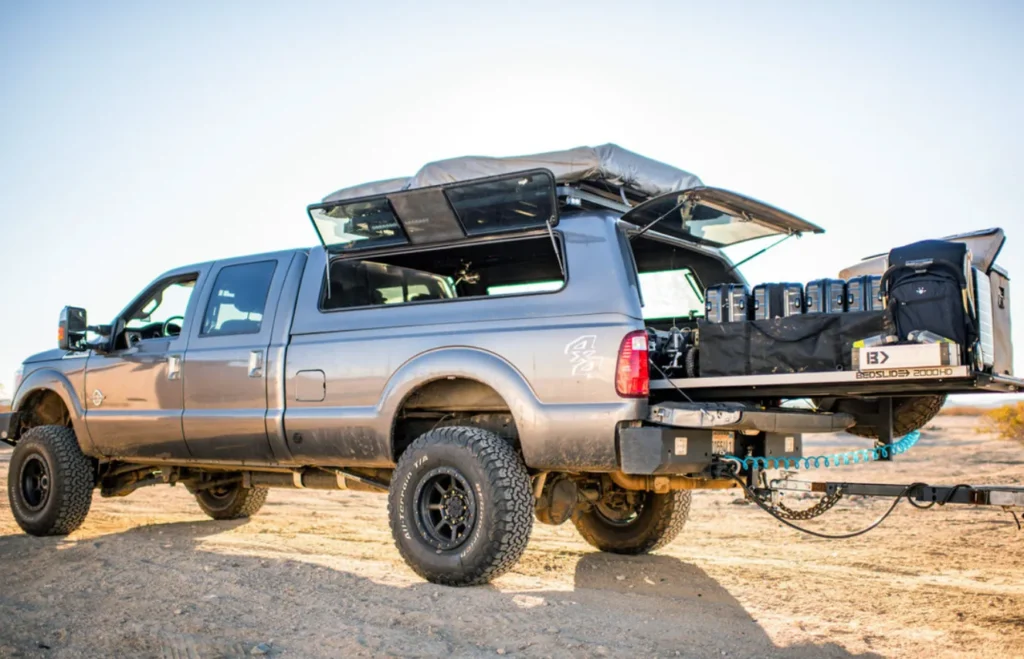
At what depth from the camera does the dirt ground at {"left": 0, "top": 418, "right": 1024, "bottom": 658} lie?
4535mm

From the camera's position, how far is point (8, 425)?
330 inches

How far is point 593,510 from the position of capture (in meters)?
7.21

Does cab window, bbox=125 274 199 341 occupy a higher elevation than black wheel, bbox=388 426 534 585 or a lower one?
higher

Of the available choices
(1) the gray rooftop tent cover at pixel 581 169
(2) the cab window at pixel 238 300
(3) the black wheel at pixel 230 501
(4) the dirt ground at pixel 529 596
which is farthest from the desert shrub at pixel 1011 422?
(2) the cab window at pixel 238 300

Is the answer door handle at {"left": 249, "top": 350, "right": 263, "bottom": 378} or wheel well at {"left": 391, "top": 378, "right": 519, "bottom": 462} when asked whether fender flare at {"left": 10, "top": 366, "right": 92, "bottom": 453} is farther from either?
wheel well at {"left": 391, "top": 378, "right": 519, "bottom": 462}

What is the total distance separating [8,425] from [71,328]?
A: 1.33 m

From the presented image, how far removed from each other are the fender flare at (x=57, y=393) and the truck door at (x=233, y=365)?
4.48 feet

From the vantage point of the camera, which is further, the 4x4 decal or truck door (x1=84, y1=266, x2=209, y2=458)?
truck door (x1=84, y1=266, x2=209, y2=458)

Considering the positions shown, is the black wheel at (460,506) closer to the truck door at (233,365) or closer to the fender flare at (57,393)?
the truck door at (233,365)

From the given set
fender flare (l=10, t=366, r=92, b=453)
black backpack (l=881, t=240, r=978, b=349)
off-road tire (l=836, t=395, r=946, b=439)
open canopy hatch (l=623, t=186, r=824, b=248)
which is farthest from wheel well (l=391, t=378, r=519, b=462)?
fender flare (l=10, t=366, r=92, b=453)

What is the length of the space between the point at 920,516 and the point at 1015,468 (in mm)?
5224

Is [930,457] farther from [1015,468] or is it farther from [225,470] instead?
[225,470]

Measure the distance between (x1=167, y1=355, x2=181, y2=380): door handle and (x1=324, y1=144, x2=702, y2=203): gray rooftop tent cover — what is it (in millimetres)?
1953

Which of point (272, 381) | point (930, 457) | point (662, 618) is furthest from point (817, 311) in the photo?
point (930, 457)
